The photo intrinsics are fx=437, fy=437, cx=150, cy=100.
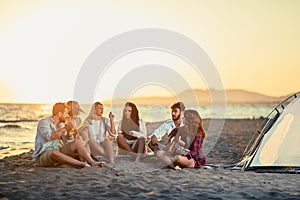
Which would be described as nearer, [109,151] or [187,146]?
[187,146]

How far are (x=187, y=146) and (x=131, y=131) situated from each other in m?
1.63

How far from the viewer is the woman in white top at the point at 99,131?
9398 millimetres

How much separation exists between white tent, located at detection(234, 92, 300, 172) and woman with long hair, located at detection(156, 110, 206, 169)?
1060 millimetres

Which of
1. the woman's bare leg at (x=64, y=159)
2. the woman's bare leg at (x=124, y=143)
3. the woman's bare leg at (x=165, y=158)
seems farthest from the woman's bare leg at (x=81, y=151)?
the woman's bare leg at (x=124, y=143)

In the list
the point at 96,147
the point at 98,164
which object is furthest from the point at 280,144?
the point at 96,147

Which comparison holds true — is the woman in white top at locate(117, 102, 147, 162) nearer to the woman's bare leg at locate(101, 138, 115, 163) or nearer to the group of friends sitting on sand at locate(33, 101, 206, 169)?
the group of friends sitting on sand at locate(33, 101, 206, 169)

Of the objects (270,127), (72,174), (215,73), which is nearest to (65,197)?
(72,174)

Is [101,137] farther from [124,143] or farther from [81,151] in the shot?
[81,151]

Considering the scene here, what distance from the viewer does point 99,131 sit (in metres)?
9.70

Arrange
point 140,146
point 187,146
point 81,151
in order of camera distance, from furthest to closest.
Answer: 1. point 140,146
2. point 187,146
3. point 81,151

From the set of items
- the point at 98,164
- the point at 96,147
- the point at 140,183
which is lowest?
the point at 140,183

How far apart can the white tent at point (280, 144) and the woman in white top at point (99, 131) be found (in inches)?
112

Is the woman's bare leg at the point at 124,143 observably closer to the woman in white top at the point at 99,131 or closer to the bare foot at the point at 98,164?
the woman in white top at the point at 99,131

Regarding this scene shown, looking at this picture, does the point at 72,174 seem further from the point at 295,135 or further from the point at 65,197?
the point at 295,135
